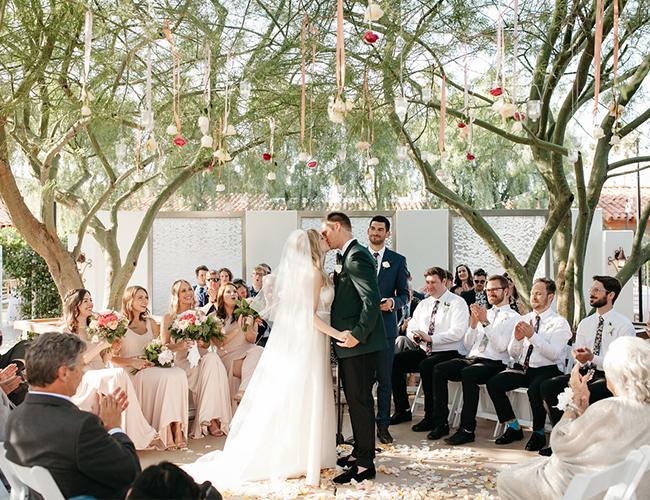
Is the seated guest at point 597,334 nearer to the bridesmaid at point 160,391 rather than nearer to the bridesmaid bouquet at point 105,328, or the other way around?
the bridesmaid at point 160,391

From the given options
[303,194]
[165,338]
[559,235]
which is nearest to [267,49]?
[165,338]

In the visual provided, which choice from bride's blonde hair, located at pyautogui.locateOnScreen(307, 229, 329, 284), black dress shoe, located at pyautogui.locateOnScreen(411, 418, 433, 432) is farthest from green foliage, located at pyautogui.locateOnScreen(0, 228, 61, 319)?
bride's blonde hair, located at pyautogui.locateOnScreen(307, 229, 329, 284)

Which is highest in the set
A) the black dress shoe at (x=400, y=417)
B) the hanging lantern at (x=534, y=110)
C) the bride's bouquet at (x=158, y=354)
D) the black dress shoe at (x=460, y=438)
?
the hanging lantern at (x=534, y=110)

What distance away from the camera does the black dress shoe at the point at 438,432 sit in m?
6.23

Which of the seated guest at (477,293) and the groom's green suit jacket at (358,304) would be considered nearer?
the groom's green suit jacket at (358,304)

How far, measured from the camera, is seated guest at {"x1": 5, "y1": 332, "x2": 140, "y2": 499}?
8.81 ft

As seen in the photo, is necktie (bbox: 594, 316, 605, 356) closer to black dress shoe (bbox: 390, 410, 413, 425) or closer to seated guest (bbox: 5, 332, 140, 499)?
black dress shoe (bbox: 390, 410, 413, 425)

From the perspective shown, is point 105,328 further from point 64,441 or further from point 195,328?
point 64,441

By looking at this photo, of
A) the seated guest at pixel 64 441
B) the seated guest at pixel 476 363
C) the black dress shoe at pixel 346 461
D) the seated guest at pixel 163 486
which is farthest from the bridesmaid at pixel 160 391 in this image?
the seated guest at pixel 163 486

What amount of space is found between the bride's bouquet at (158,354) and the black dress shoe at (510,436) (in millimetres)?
3152

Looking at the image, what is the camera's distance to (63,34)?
265 inches

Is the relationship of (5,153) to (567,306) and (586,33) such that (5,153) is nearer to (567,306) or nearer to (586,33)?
(586,33)

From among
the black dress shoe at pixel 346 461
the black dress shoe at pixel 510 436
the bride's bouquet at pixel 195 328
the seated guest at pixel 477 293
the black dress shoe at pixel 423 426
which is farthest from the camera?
the seated guest at pixel 477 293

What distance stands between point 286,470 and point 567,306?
519cm
